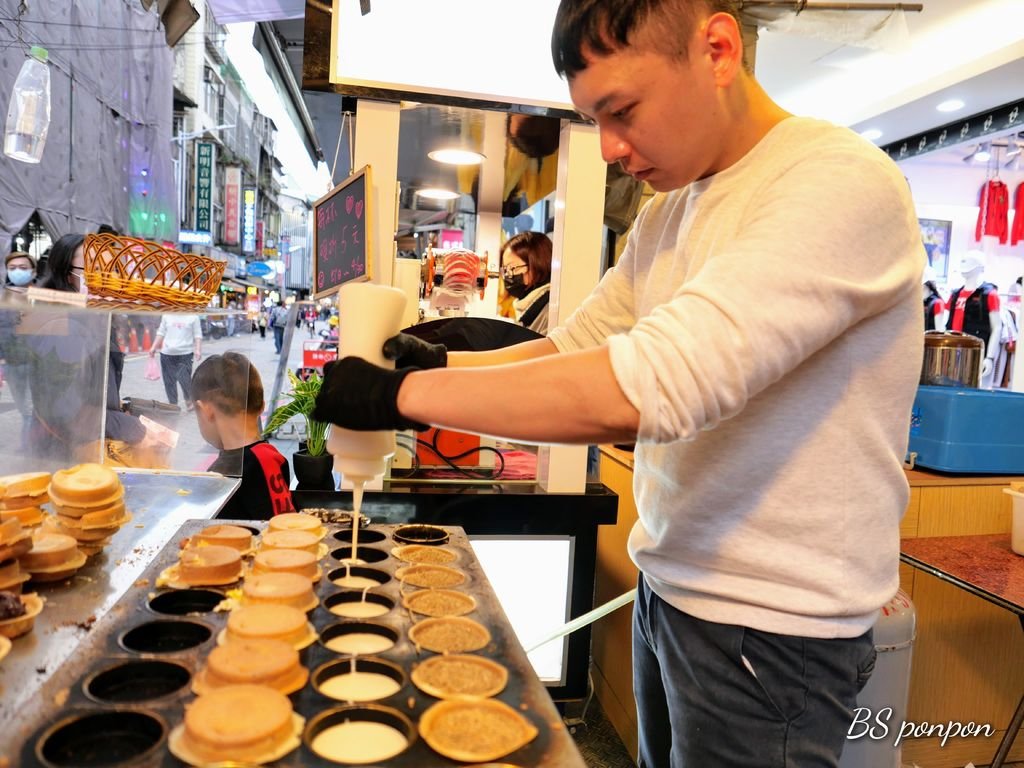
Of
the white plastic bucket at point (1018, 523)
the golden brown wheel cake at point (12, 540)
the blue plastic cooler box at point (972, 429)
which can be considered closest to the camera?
the golden brown wheel cake at point (12, 540)

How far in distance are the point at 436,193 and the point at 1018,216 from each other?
24.1ft

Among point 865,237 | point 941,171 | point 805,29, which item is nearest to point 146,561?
point 865,237

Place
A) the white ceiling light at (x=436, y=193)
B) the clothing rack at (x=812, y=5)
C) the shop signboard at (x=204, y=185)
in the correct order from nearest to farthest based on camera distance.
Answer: the clothing rack at (x=812, y=5) < the white ceiling light at (x=436, y=193) < the shop signboard at (x=204, y=185)

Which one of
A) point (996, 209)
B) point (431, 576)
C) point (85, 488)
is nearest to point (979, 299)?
point (996, 209)

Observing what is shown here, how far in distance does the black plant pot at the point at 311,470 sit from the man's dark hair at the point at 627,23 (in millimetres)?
2157

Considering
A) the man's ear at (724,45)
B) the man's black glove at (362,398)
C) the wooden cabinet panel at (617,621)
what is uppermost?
the man's ear at (724,45)

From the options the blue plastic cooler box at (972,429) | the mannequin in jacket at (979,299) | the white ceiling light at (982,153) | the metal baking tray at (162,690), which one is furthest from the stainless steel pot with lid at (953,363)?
the white ceiling light at (982,153)

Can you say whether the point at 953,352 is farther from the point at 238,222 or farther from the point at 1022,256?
the point at 238,222

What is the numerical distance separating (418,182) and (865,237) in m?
4.95

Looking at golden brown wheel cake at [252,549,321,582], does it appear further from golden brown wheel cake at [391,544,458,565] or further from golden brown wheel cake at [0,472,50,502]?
golden brown wheel cake at [0,472,50,502]

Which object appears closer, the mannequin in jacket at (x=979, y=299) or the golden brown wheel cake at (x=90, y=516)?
the golden brown wheel cake at (x=90, y=516)

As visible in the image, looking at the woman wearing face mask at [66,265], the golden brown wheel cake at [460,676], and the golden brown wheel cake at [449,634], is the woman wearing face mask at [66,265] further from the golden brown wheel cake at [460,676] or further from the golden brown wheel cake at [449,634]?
the golden brown wheel cake at [460,676]

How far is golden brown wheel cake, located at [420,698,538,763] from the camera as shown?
0.92m

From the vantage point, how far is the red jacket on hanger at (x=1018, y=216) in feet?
27.6
